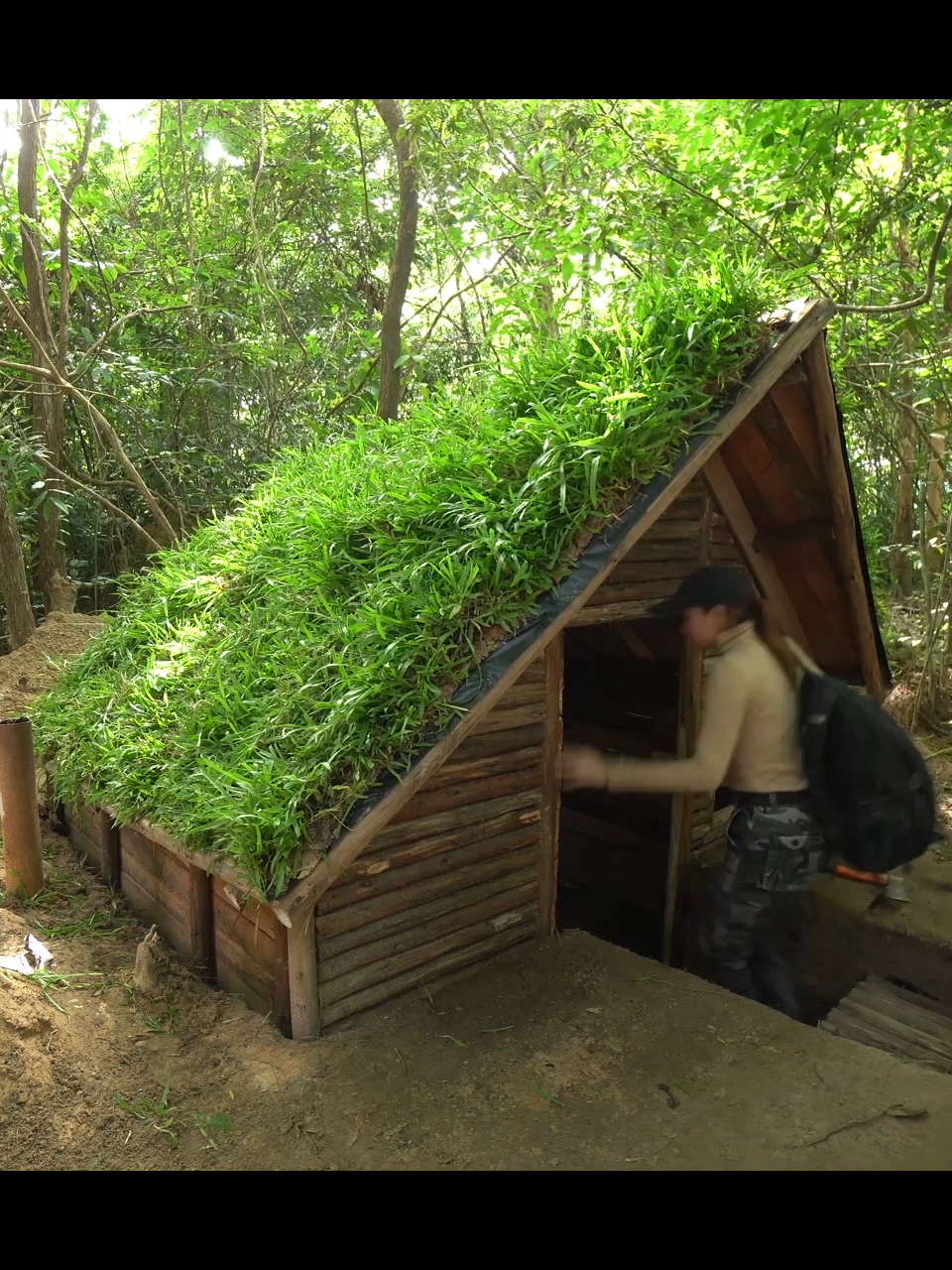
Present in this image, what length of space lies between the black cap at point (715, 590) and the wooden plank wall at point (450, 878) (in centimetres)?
78

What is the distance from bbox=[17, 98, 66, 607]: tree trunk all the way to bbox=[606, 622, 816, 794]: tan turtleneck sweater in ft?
20.3

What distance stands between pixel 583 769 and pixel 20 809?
2.97 meters

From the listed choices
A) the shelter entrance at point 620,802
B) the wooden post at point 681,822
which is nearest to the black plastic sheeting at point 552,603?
the wooden post at point 681,822

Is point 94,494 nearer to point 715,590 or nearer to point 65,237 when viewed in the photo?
point 65,237

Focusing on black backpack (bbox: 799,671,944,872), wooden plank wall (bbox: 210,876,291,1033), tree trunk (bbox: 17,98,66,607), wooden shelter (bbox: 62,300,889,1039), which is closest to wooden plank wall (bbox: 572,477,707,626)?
wooden shelter (bbox: 62,300,889,1039)

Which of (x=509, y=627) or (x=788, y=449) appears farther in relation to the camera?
(x=788, y=449)

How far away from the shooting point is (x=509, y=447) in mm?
3795

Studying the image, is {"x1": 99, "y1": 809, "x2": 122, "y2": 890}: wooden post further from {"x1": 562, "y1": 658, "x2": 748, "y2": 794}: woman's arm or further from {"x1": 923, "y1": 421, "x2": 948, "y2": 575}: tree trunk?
{"x1": 923, "y1": 421, "x2": 948, "y2": 575}: tree trunk

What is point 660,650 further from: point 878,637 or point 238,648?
point 238,648

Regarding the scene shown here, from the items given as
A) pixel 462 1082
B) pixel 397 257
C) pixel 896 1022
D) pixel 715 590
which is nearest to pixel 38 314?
pixel 397 257

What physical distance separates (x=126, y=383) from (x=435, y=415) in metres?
5.82

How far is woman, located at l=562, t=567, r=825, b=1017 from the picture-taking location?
12.1 ft

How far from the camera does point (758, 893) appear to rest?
4051 millimetres
